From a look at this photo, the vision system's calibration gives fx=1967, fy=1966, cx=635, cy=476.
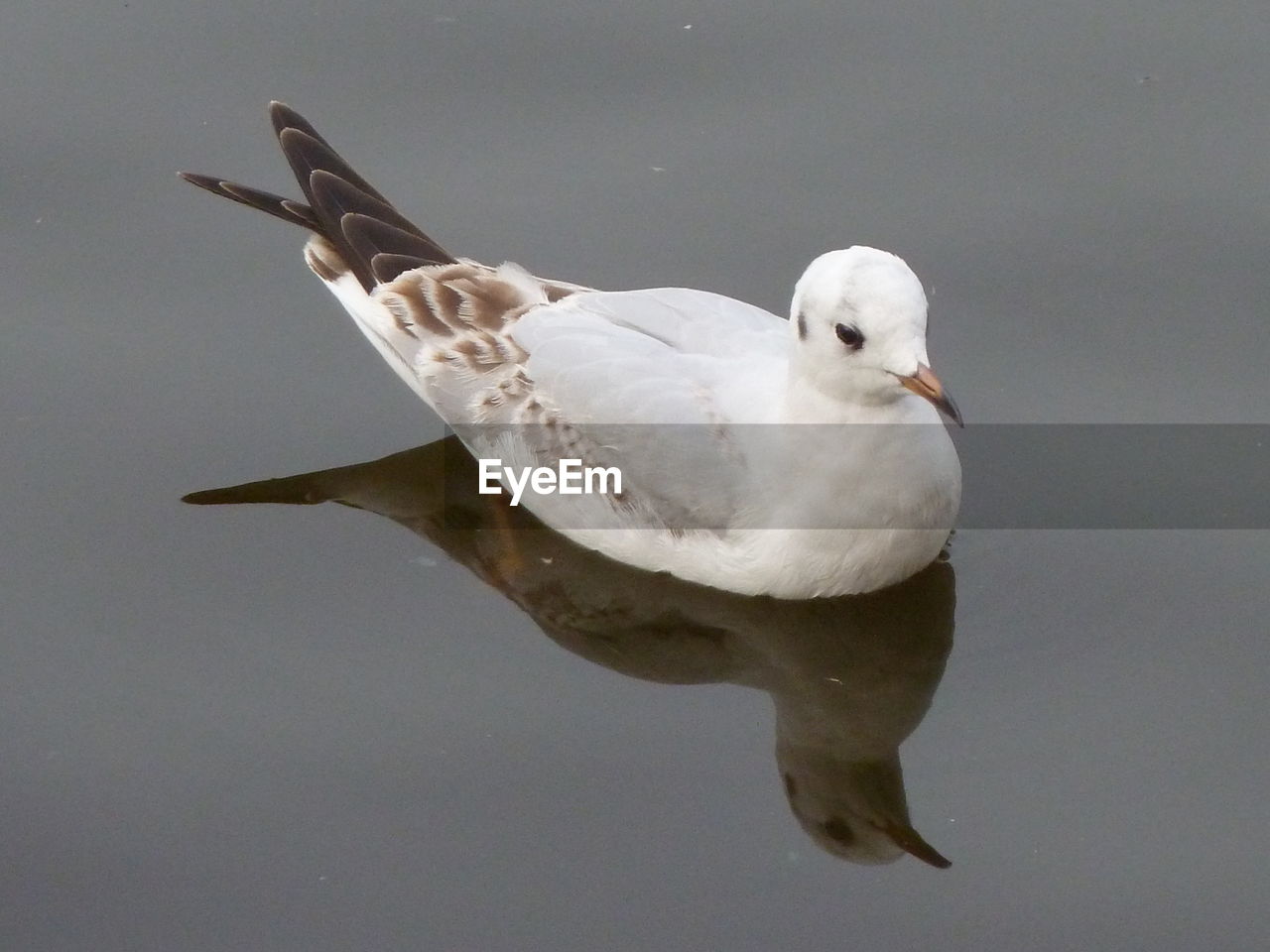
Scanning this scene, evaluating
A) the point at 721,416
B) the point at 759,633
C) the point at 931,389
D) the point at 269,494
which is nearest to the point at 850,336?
the point at 931,389

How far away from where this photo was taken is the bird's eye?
17.1 ft

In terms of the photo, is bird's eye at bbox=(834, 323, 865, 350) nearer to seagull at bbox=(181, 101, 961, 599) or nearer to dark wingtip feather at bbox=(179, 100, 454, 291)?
seagull at bbox=(181, 101, 961, 599)

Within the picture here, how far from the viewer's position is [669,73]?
7602 mm

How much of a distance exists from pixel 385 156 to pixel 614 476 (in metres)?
2.17

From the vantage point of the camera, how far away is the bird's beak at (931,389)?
494 centimetres

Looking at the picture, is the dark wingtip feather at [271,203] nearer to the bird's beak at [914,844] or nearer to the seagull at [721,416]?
the seagull at [721,416]

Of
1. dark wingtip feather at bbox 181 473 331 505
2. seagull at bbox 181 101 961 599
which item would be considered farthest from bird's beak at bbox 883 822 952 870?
dark wingtip feather at bbox 181 473 331 505

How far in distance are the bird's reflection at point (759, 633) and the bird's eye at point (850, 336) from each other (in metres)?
0.84

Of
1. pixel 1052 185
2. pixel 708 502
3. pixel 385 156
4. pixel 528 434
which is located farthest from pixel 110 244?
pixel 1052 185

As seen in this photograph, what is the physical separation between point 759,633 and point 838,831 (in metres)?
0.78

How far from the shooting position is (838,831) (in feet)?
16.5

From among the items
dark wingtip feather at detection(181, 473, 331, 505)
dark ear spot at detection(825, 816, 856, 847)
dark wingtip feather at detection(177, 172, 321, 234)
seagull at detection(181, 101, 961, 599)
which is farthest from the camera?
dark wingtip feather at detection(177, 172, 321, 234)

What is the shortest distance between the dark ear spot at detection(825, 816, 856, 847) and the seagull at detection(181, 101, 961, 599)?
2.57 feet

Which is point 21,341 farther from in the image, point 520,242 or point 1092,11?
point 1092,11
